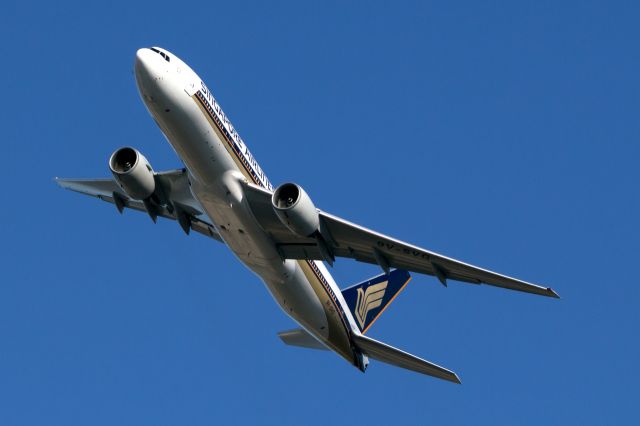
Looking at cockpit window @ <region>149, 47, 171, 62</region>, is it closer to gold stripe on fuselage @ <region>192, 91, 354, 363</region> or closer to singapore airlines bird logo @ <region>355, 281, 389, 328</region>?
gold stripe on fuselage @ <region>192, 91, 354, 363</region>

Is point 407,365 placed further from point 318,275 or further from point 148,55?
point 148,55

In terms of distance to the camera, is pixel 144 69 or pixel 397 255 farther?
pixel 397 255

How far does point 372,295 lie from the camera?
4612 cm

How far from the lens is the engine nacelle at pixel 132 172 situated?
38000mm

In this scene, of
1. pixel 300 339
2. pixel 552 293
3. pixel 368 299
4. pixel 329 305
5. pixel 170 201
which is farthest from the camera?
pixel 368 299

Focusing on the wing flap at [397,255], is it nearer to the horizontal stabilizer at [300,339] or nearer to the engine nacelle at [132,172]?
the engine nacelle at [132,172]

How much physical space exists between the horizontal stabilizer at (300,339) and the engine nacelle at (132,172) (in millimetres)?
8762

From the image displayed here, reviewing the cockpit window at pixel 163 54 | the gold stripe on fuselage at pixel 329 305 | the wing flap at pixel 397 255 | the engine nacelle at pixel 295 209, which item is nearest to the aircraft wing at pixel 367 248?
the wing flap at pixel 397 255

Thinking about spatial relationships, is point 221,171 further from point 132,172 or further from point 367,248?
point 367,248

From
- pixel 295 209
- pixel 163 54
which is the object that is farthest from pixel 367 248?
pixel 163 54

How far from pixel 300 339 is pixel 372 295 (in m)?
3.86

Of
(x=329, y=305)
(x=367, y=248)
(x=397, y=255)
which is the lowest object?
(x=329, y=305)

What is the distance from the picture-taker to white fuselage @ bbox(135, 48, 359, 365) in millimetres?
34750

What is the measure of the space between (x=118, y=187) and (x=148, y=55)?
8.55 meters
